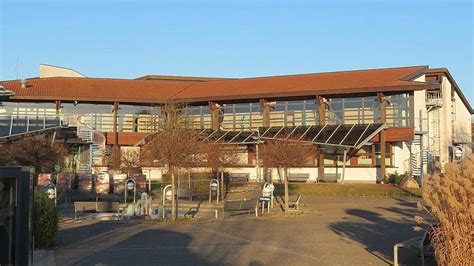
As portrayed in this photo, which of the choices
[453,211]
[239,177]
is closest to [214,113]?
[239,177]

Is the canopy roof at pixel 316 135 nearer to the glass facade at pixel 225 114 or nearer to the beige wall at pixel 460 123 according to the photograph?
the glass facade at pixel 225 114

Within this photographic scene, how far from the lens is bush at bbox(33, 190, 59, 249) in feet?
43.7

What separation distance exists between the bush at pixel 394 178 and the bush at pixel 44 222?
2643cm

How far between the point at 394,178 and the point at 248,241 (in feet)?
81.6

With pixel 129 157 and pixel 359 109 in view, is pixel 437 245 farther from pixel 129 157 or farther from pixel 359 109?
pixel 359 109

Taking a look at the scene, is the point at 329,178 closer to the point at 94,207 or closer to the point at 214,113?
A: the point at 214,113

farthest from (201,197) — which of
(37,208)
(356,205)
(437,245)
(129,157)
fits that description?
(437,245)

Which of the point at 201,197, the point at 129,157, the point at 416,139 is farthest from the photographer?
the point at 416,139

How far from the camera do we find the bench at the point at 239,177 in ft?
126

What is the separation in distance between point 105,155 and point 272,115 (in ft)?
42.3

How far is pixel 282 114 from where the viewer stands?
1797 inches

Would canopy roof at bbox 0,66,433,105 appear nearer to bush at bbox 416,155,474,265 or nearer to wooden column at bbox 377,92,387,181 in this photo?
wooden column at bbox 377,92,387,181

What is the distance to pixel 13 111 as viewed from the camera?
4778 centimetres

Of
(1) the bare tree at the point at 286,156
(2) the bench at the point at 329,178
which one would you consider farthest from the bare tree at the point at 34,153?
(2) the bench at the point at 329,178
